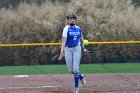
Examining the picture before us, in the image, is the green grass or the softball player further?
the green grass

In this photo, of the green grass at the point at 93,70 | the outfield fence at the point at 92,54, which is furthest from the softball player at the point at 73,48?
the outfield fence at the point at 92,54

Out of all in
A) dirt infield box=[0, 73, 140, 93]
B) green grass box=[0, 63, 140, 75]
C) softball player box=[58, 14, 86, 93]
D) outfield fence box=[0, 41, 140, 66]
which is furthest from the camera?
outfield fence box=[0, 41, 140, 66]

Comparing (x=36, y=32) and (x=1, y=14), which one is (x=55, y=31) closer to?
(x=36, y=32)

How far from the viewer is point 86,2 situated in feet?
98.4

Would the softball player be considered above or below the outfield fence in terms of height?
above

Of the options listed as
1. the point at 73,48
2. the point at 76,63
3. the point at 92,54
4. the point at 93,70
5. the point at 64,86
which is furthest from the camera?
the point at 92,54

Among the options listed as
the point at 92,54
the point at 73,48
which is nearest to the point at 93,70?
the point at 92,54

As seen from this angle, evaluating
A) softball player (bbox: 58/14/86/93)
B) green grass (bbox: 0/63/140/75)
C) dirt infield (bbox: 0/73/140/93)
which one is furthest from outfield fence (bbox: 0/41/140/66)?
softball player (bbox: 58/14/86/93)

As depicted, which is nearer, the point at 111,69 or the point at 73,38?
the point at 73,38

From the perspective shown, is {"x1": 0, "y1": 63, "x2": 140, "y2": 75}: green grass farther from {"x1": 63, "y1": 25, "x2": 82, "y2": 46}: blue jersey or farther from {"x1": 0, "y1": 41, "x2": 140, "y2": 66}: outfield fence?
{"x1": 63, "y1": 25, "x2": 82, "y2": 46}: blue jersey

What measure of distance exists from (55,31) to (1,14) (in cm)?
456

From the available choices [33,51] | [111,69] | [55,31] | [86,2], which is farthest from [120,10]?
[111,69]

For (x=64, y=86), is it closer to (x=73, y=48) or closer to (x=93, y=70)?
(x=73, y=48)

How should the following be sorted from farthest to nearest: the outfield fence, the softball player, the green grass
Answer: the outfield fence, the green grass, the softball player
